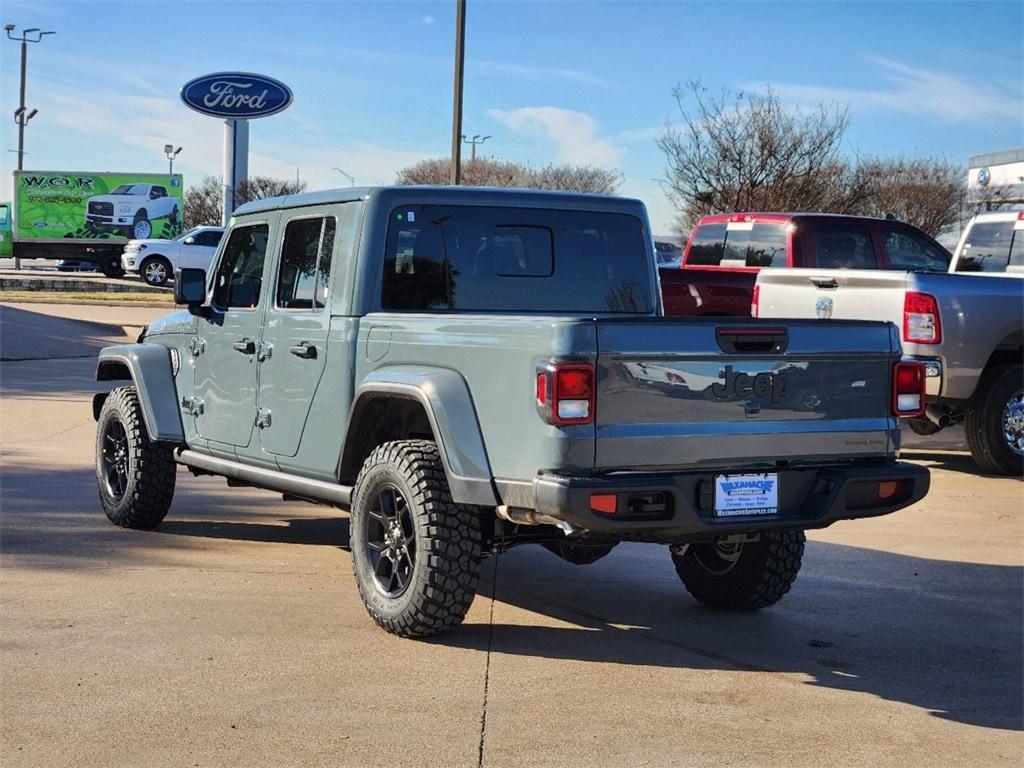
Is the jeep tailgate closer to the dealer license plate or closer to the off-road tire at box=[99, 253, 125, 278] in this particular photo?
the dealer license plate

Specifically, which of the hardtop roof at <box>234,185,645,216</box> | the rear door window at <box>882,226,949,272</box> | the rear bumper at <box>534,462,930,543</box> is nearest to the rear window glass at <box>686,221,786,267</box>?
the rear door window at <box>882,226,949,272</box>

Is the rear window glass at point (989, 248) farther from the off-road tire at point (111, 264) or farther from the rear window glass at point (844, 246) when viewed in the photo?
the off-road tire at point (111, 264)

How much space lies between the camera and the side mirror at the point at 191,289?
298 inches

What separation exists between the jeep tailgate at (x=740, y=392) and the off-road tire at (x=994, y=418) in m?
5.54

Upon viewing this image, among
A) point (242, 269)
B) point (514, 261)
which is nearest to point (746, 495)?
point (514, 261)

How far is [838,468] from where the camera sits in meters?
5.74

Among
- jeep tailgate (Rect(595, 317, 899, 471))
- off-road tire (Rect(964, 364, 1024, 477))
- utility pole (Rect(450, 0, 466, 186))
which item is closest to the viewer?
jeep tailgate (Rect(595, 317, 899, 471))

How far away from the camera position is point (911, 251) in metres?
14.6

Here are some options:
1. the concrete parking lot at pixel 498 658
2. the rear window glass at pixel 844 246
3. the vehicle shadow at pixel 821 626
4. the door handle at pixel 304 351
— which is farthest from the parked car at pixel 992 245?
the door handle at pixel 304 351

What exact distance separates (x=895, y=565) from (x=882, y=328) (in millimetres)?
2372

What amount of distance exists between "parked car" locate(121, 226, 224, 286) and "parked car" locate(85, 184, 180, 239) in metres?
8.04

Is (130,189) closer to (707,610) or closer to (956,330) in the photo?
(956,330)

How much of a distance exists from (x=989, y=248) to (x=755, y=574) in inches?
314

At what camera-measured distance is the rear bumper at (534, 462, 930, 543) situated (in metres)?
5.09
